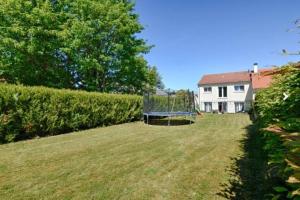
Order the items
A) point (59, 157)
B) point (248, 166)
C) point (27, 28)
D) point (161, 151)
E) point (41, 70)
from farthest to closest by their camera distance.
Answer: point (41, 70) → point (27, 28) → point (161, 151) → point (59, 157) → point (248, 166)

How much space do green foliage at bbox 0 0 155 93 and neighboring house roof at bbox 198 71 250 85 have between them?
23092 millimetres

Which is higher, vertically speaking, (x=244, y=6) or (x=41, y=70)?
(x=244, y=6)

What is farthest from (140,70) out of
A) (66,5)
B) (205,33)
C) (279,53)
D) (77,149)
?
(279,53)

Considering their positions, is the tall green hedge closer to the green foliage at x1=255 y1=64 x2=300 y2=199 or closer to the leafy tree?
the green foliage at x1=255 y1=64 x2=300 y2=199

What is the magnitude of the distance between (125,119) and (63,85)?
995cm

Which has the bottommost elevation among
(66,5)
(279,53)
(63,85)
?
(279,53)

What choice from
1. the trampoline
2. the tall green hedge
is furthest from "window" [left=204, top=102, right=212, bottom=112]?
the tall green hedge

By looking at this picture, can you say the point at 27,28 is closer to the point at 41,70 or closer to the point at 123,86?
the point at 41,70

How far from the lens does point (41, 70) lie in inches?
926

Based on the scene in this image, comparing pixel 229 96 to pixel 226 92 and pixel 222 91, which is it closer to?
pixel 226 92

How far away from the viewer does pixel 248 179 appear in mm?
5059

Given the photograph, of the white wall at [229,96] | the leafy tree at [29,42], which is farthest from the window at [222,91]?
the leafy tree at [29,42]

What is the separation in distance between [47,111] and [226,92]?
38447 mm

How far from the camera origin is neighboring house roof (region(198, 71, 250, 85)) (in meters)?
43.6
